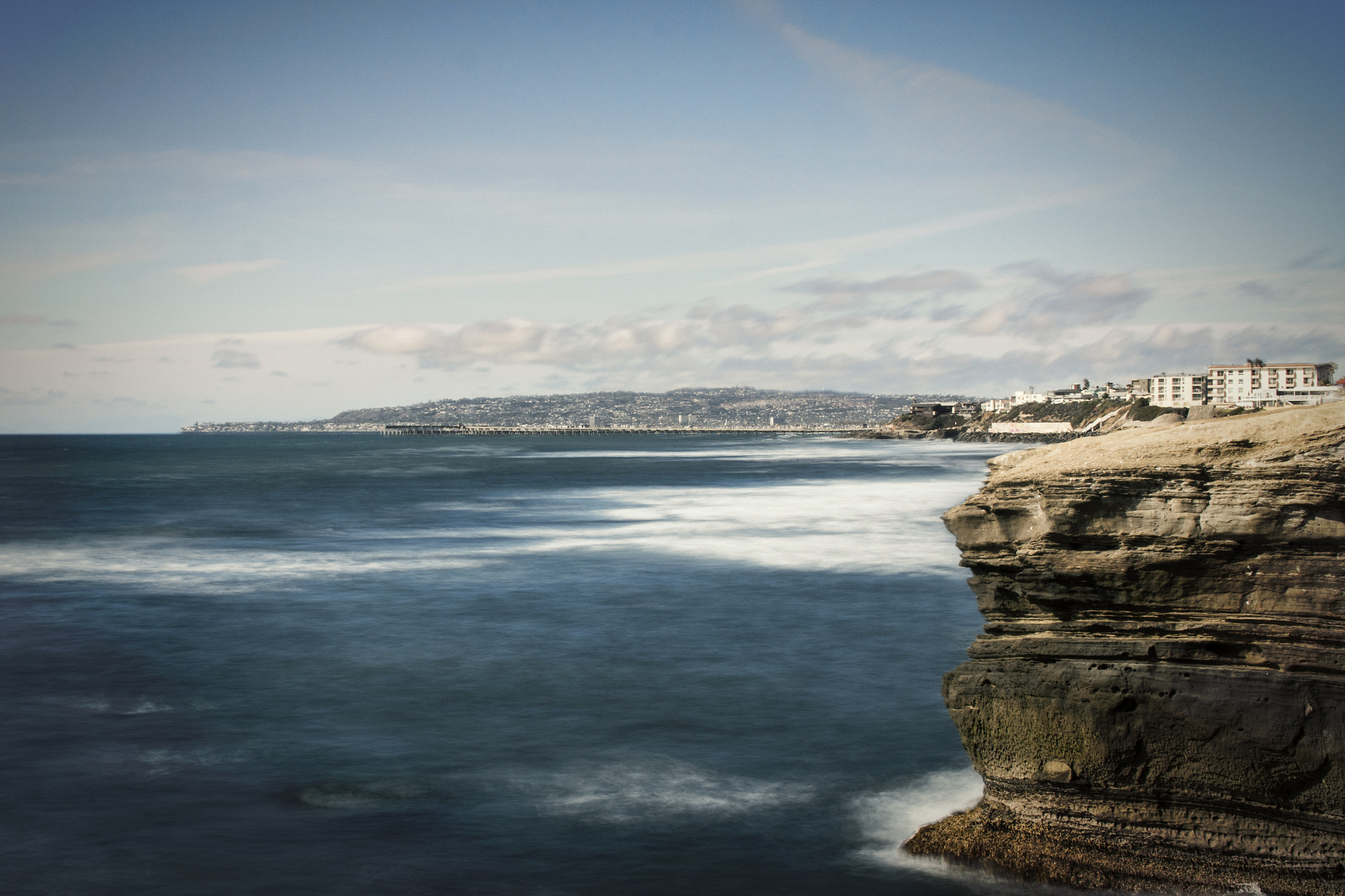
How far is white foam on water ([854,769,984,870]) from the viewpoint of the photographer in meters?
9.93

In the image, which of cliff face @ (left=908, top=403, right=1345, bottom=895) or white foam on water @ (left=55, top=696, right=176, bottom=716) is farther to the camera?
white foam on water @ (left=55, top=696, right=176, bottom=716)

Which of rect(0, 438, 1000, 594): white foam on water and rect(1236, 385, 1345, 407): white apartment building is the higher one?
rect(1236, 385, 1345, 407): white apartment building

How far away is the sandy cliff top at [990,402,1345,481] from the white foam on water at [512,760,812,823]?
15.3 ft

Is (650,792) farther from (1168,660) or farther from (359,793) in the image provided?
(1168,660)

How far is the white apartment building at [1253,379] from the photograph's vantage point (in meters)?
166

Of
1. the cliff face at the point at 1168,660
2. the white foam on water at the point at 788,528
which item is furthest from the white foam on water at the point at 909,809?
the white foam on water at the point at 788,528

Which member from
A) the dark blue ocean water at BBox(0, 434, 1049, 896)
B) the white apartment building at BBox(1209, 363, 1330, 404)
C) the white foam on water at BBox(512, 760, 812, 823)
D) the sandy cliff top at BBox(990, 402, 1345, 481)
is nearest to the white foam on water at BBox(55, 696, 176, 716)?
the dark blue ocean water at BBox(0, 434, 1049, 896)

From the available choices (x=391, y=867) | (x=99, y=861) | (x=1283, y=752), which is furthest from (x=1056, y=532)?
(x=99, y=861)

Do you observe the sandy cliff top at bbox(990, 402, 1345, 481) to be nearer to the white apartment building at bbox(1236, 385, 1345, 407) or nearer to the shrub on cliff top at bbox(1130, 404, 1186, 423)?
the white apartment building at bbox(1236, 385, 1345, 407)

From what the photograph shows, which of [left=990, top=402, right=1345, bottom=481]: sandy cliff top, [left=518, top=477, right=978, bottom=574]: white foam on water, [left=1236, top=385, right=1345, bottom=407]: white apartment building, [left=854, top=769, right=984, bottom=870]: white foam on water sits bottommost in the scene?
[left=854, top=769, right=984, bottom=870]: white foam on water

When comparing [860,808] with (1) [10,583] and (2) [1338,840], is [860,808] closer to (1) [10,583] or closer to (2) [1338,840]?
(2) [1338,840]

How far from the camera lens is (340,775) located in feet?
40.6

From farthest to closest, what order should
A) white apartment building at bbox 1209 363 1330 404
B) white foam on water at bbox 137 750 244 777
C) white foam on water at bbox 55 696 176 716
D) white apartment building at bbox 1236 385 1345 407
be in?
1. white apartment building at bbox 1209 363 1330 404
2. white apartment building at bbox 1236 385 1345 407
3. white foam on water at bbox 55 696 176 716
4. white foam on water at bbox 137 750 244 777

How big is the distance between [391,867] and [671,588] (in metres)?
16.4
